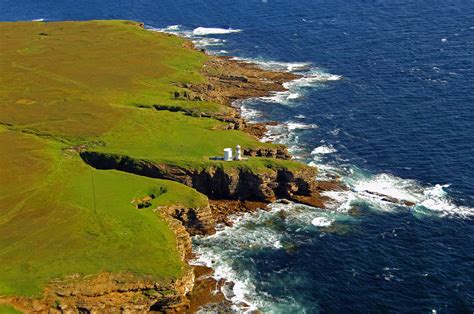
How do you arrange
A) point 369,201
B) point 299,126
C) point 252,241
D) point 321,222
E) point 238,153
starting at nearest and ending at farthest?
1. point 252,241
2. point 321,222
3. point 369,201
4. point 238,153
5. point 299,126

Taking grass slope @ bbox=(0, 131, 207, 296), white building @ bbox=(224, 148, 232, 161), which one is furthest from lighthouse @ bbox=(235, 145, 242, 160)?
grass slope @ bbox=(0, 131, 207, 296)

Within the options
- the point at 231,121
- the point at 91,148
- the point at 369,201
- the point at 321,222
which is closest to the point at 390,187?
the point at 369,201

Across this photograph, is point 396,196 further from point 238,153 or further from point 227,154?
point 227,154

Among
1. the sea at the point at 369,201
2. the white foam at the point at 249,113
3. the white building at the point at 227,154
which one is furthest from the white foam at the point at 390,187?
the white foam at the point at 249,113

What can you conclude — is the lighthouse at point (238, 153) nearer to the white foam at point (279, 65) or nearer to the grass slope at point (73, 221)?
the grass slope at point (73, 221)

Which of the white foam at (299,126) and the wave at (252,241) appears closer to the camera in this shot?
the wave at (252,241)

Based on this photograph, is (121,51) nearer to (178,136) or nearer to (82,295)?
(178,136)

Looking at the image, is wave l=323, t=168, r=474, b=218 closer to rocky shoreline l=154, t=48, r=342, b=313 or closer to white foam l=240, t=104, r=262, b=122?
rocky shoreline l=154, t=48, r=342, b=313
